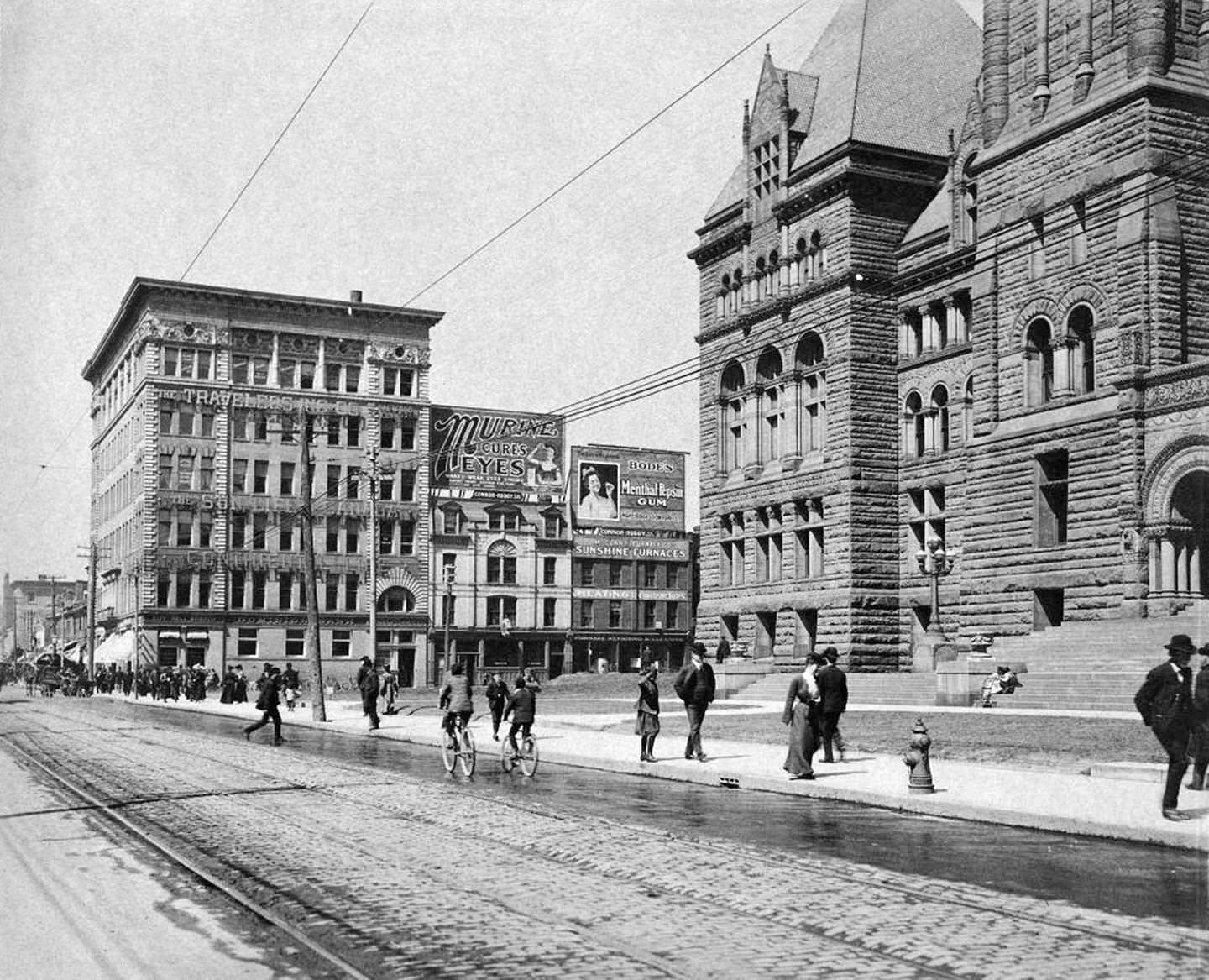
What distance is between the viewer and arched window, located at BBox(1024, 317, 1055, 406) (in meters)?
39.1

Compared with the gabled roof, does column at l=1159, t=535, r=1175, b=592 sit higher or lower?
lower

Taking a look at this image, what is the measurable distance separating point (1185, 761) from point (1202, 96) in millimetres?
26575

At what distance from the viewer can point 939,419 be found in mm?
47281

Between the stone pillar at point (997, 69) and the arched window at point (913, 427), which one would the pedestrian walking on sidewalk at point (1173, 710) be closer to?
the stone pillar at point (997, 69)

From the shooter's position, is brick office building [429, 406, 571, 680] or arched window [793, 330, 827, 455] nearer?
arched window [793, 330, 827, 455]

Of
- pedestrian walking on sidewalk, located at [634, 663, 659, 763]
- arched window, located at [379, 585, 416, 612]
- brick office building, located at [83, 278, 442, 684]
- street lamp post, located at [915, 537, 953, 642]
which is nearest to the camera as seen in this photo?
pedestrian walking on sidewalk, located at [634, 663, 659, 763]

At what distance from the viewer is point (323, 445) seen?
83.8 m

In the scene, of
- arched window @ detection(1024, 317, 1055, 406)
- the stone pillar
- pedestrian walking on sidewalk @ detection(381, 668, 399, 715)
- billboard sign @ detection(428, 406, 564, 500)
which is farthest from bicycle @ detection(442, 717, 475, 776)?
billboard sign @ detection(428, 406, 564, 500)

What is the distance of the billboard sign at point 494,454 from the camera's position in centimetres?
8544

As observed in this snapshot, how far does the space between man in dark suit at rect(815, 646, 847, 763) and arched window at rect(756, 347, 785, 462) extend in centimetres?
Answer: 3174

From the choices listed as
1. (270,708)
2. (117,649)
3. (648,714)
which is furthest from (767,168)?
(117,649)

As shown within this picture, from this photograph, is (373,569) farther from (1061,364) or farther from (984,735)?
(984,735)

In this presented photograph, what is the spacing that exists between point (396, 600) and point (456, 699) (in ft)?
205

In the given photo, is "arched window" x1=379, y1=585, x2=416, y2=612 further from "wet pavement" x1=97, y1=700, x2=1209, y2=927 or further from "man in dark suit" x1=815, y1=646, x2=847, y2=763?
"man in dark suit" x1=815, y1=646, x2=847, y2=763
